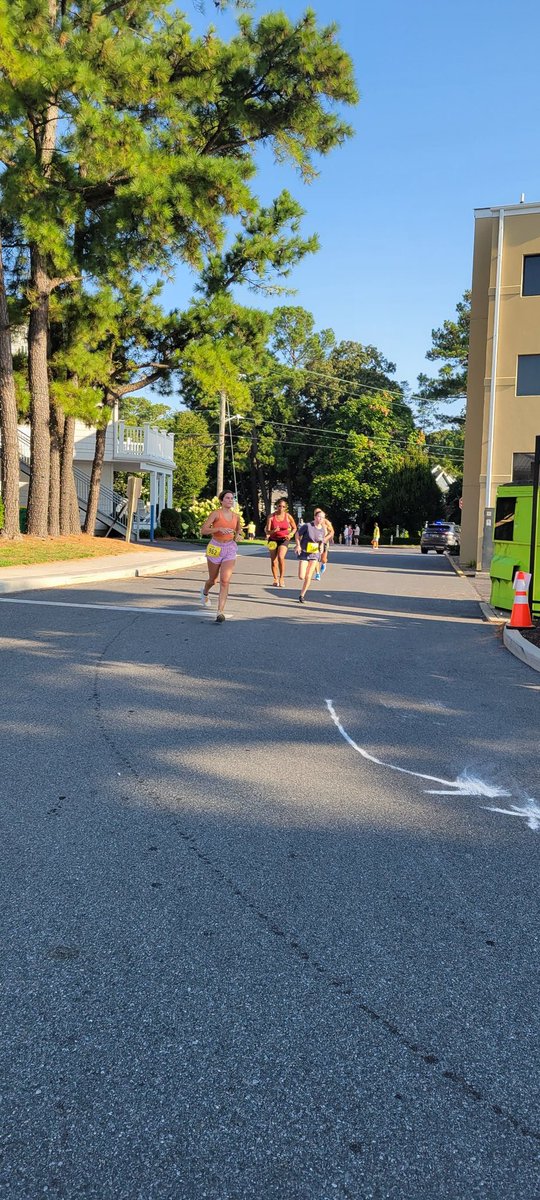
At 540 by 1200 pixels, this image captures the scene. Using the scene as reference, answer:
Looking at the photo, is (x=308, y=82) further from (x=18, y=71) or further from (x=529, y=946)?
(x=529, y=946)

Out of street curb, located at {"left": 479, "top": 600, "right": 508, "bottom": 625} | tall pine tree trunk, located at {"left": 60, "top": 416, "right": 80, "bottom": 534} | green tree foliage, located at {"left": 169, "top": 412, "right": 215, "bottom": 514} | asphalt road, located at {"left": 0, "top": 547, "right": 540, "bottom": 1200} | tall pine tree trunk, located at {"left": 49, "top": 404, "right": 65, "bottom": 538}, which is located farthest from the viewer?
green tree foliage, located at {"left": 169, "top": 412, "right": 215, "bottom": 514}

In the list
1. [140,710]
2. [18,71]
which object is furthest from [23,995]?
[18,71]

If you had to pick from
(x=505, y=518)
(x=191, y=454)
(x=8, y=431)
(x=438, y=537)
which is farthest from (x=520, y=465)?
(x=191, y=454)

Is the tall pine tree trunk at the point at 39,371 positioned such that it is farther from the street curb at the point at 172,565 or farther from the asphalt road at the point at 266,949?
the asphalt road at the point at 266,949

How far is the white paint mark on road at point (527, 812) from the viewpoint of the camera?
15.3 ft

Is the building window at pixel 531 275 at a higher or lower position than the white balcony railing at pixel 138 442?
higher

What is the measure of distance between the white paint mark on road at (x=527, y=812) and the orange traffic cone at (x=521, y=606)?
23.5 feet

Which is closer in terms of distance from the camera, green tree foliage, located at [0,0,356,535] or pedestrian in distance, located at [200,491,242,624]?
pedestrian in distance, located at [200,491,242,624]

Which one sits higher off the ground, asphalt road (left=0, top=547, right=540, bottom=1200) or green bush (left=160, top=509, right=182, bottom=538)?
green bush (left=160, top=509, right=182, bottom=538)

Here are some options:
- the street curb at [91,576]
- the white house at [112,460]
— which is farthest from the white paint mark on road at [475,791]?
the white house at [112,460]

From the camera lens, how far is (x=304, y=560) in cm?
1552

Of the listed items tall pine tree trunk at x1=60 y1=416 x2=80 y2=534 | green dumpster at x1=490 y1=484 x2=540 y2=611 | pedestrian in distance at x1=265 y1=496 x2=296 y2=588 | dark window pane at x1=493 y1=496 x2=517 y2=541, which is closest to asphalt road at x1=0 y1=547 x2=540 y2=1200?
green dumpster at x1=490 y1=484 x2=540 y2=611

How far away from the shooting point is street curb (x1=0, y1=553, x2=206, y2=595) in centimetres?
1516

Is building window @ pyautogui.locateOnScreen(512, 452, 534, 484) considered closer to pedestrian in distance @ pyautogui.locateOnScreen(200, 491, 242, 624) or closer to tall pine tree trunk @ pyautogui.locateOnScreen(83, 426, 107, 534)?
tall pine tree trunk @ pyautogui.locateOnScreen(83, 426, 107, 534)
